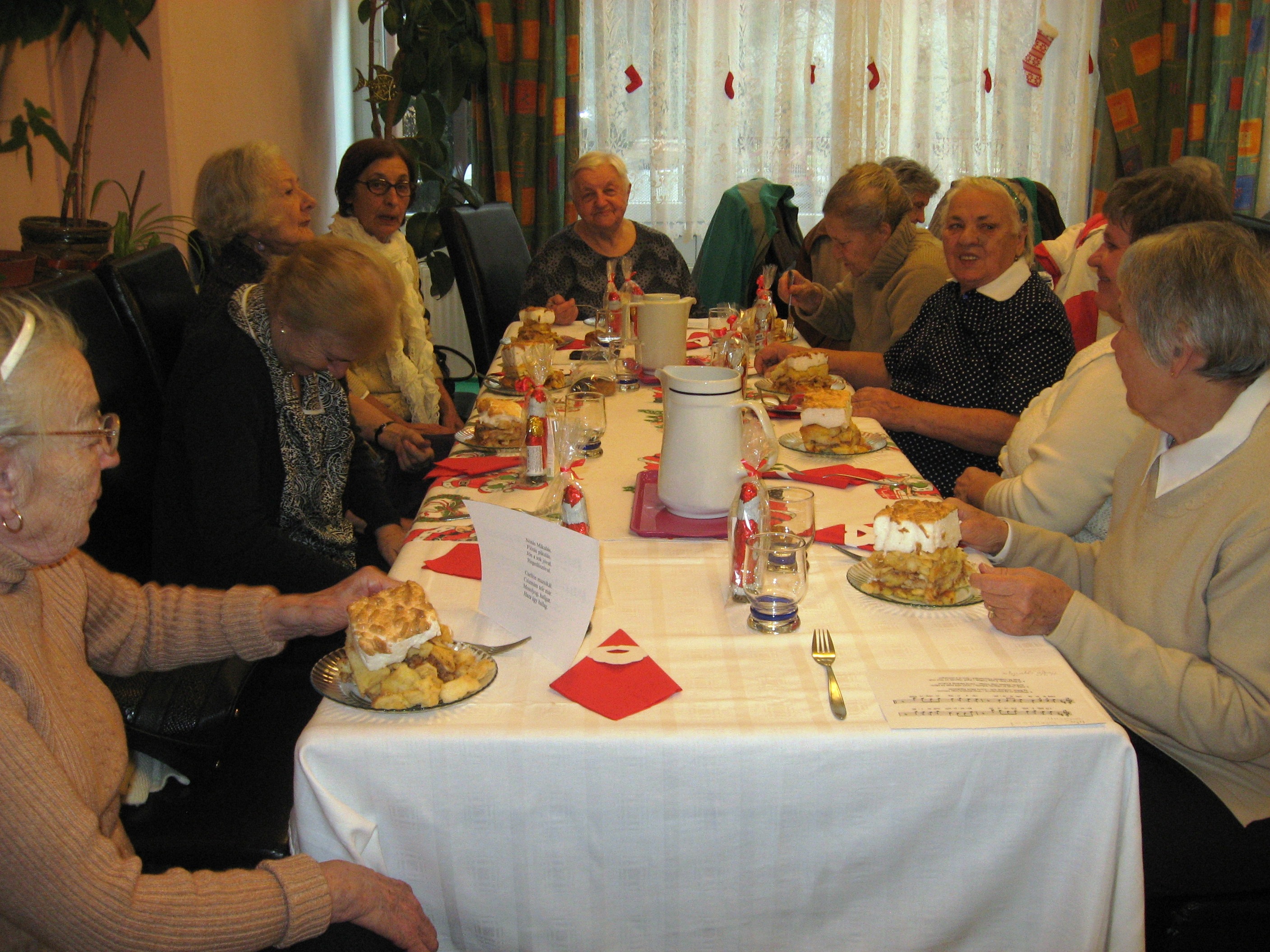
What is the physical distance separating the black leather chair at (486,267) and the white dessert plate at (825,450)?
6.27ft

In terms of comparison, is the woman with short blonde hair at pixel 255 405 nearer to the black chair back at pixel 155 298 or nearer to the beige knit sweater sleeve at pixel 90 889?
the black chair back at pixel 155 298

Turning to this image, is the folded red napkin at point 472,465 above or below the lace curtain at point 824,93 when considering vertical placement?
below

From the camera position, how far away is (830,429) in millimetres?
2037

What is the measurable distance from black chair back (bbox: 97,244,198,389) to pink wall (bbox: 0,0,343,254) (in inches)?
47.9

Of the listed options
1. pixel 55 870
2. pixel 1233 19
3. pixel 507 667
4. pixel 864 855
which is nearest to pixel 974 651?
pixel 864 855

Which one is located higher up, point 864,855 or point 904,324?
point 904,324

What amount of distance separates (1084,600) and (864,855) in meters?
0.43

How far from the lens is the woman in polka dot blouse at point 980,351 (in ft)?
7.73

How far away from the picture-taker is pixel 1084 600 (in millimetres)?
1257

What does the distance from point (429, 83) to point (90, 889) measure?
14.8ft

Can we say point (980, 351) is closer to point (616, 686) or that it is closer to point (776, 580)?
point (776, 580)

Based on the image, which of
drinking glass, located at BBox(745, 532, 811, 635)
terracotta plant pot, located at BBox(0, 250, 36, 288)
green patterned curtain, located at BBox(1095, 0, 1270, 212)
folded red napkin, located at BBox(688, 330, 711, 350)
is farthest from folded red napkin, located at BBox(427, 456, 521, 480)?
green patterned curtain, located at BBox(1095, 0, 1270, 212)

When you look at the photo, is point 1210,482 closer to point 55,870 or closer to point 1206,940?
point 1206,940

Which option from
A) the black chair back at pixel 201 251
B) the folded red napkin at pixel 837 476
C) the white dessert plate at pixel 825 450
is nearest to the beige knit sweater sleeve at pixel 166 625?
the folded red napkin at pixel 837 476
